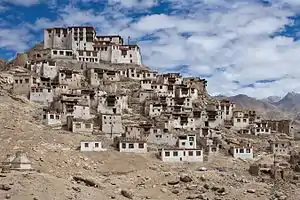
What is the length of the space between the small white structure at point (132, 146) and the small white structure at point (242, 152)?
32.4ft

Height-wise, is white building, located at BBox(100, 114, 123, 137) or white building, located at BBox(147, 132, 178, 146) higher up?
white building, located at BBox(100, 114, 123, 137)

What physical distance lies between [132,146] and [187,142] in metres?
6.69

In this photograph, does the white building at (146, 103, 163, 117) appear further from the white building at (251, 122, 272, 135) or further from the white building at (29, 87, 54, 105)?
the white building at (251, 122, 272, 135)

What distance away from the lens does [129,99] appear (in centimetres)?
6544

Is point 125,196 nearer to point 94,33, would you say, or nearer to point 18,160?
point 18,160

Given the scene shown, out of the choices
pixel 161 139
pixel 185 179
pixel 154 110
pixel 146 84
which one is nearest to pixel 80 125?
pixel 161 139

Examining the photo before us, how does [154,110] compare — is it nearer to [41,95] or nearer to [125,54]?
[41,95]

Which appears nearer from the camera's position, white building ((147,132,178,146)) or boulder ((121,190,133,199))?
boulder ((121,190,133,199))

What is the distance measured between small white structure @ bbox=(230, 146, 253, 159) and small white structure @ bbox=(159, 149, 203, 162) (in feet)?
15.6

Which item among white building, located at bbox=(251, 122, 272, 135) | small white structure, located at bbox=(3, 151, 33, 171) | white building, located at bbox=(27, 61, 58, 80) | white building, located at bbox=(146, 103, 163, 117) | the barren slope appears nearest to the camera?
small white structure, located at bbox=(3, 151, 33, 171)

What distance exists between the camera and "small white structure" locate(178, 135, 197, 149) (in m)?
55.1

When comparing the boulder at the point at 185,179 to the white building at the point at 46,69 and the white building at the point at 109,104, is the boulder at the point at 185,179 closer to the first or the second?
the white building at the point at 109,104

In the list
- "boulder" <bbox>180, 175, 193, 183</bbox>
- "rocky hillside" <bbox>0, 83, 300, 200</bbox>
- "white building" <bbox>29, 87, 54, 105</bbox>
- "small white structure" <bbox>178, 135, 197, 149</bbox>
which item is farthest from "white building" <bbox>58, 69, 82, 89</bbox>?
"boulder" <bbox>180, 175, 193, 183</bbox>

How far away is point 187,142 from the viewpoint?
5544 centimetres
